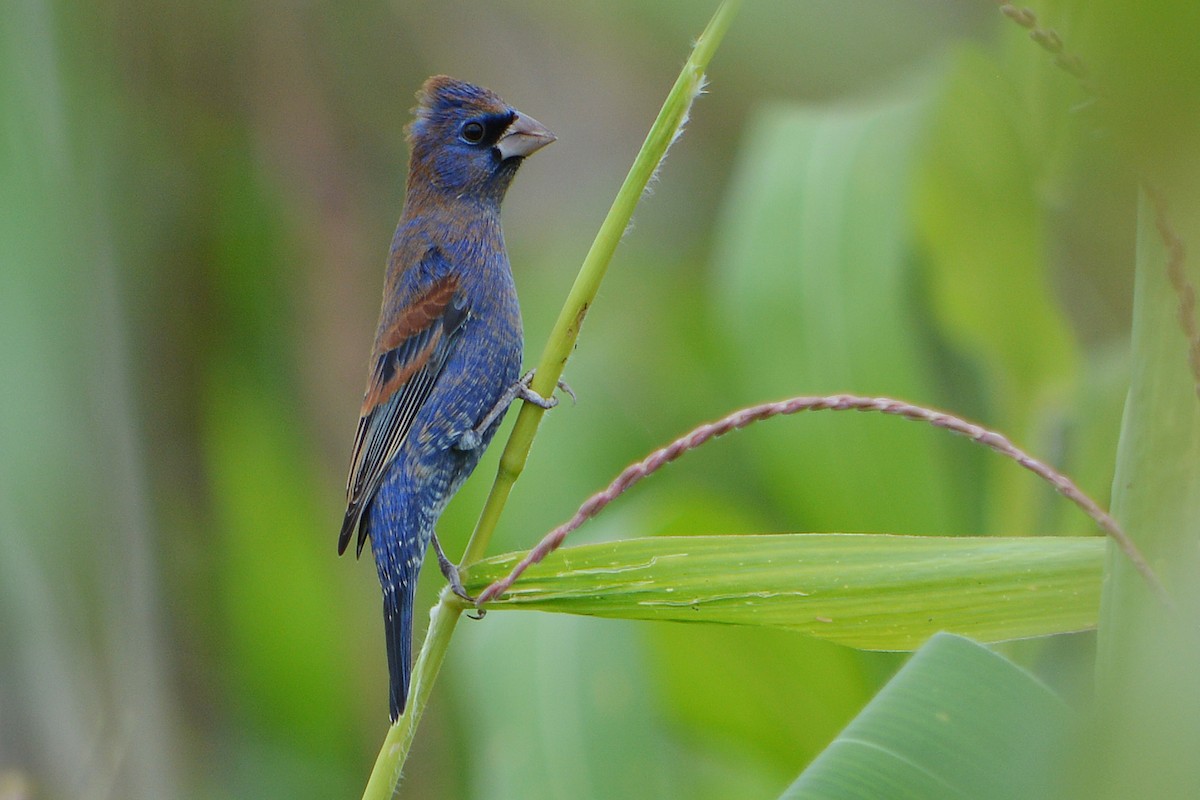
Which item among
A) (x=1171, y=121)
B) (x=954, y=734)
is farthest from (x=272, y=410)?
(x=1171, y=121)

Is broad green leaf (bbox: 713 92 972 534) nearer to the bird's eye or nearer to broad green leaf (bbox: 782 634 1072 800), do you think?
the bird's eye

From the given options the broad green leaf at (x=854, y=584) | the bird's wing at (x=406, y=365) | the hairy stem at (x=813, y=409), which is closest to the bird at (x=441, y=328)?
the bird's wing at (x=406, y=365)

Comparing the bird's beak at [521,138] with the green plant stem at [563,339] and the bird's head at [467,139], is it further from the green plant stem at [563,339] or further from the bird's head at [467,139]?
the green plant stem at [563,339]

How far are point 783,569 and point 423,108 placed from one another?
54.3 inches

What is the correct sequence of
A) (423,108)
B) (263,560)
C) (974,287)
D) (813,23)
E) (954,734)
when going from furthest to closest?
(263,560) < (974,287) < (423,108) < (954,734) < (813,23)

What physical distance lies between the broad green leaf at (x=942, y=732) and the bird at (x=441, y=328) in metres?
1.09

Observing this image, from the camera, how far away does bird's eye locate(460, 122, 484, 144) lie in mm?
2037

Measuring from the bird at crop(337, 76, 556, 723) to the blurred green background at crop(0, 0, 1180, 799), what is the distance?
0.30 meters

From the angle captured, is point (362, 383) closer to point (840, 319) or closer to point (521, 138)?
point (521, 138)

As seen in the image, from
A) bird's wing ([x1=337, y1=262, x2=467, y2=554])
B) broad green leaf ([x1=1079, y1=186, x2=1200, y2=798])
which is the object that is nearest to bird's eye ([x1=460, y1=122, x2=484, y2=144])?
bird's wing ([x1=337, y1=262, x2=467, y2=554])

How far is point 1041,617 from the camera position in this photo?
3.40ft

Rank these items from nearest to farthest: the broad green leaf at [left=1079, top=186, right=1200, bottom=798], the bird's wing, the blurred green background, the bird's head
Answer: the broad green leaf at [left=1079, top=186, right=1200, bottom=798] < the bird's wing < the bird's head < the blurred green background

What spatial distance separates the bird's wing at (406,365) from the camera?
190cm

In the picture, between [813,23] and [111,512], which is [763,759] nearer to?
[111,512]
